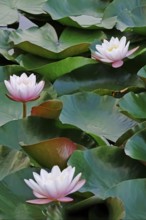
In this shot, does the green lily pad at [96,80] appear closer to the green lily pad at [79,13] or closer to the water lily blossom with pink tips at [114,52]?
the water lily blossom with pink tips at [114,52]

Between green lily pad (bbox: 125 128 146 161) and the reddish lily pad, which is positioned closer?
green lily pad (bbox: 125 128 146 161)

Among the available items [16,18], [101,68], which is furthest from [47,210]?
[16,18]

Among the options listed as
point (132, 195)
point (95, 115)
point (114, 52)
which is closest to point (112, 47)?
point (114, 52)

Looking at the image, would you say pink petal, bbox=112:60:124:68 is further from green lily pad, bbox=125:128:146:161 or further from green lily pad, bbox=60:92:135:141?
green lily pad, bbox=125:128:146:161

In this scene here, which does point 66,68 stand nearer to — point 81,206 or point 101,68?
point 101,68

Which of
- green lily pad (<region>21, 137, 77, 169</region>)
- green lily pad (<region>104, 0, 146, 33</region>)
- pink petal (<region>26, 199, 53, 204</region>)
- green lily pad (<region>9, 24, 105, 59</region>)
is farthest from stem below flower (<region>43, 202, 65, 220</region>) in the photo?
green lily pad (<region>104, 0, 146, 33</region>)

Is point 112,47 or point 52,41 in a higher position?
point 112,47

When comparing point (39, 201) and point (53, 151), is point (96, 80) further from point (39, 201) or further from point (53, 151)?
point (39, 201)

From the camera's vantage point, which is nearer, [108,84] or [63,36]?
[108,84]
